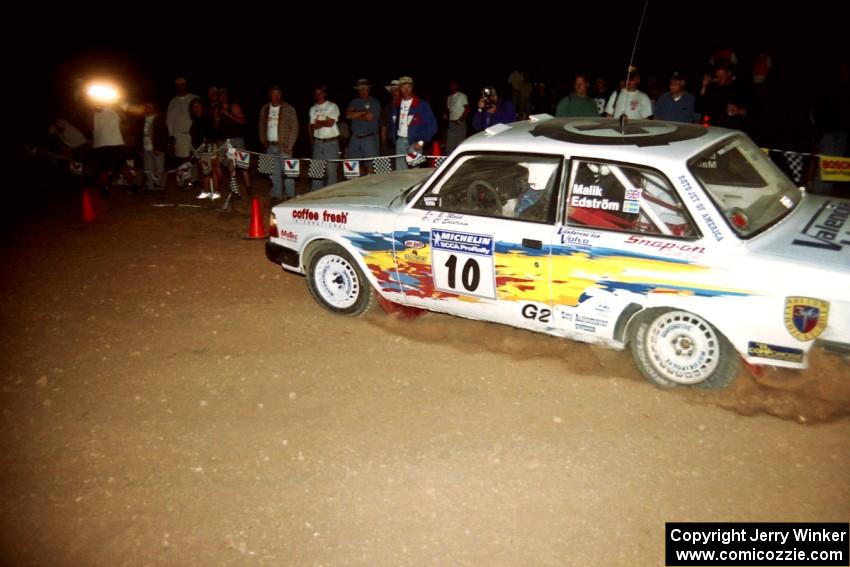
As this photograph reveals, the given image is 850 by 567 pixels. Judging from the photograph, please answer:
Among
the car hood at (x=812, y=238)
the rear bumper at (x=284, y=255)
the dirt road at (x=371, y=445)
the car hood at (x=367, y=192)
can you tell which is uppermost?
the car hood at (x=367, y=192)

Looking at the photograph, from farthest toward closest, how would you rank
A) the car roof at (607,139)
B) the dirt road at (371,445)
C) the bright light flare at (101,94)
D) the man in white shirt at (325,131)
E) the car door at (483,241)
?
1. the bright light flare at (101,94)
2. the man in white shirt at (325,131)
3. the car door at (483,241)
4. the car roof at (607,139)
5. the dirt road at (371,445)

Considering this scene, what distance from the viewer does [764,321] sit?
4.16m

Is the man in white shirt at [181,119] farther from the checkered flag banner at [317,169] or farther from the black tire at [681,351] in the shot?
the black tire at [681,351]

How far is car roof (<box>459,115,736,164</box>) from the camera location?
4.68m

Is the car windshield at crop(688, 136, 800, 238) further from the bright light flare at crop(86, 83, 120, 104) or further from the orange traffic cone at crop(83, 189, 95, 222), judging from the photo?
the bright light flare at crop(86, 83, 120, 104)

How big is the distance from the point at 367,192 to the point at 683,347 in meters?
2.95

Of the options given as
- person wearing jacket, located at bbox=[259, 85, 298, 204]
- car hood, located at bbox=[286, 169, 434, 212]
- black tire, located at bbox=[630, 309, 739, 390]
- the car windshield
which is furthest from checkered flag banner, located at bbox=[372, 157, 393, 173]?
black tire, located at bbox=[630, 309, 739, 390]

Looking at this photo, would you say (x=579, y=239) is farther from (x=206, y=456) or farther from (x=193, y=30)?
(x=193, y=30)

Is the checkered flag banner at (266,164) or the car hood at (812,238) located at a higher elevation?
the checkered flag banner at (266,164)

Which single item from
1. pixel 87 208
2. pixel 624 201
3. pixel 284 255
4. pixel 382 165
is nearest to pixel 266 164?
pixel 382 165

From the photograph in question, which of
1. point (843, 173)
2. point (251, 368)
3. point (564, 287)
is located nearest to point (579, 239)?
point (564, 287)

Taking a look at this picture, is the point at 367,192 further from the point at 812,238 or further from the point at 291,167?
the point at 291,167

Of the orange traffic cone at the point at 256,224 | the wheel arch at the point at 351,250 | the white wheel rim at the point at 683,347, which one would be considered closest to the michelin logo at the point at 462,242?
the wheel arch at the point at 351,250

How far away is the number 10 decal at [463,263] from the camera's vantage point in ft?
16.6
